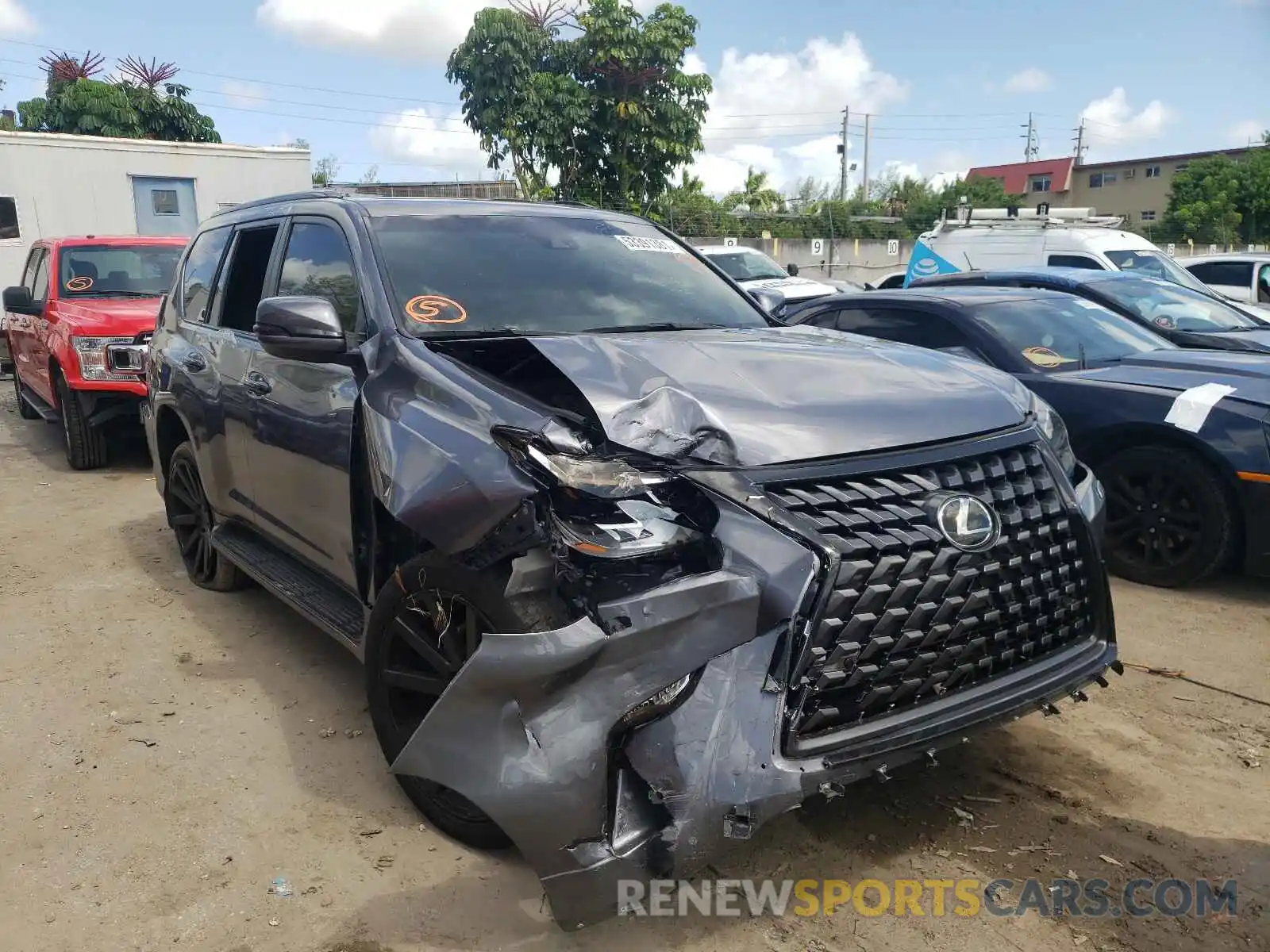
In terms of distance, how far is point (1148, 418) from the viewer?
194 inches

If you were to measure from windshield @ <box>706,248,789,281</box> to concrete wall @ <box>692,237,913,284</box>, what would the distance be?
6133mm

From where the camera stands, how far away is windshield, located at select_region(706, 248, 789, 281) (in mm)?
15766

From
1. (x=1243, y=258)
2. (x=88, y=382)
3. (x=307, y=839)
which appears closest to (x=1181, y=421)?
(x=307, y=839)

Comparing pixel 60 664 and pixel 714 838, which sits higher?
pixel 714 838

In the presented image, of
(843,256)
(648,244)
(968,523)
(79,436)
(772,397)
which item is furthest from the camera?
(843,256)

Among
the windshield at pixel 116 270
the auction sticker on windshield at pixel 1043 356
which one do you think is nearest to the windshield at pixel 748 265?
the windshield at pixel 116 270

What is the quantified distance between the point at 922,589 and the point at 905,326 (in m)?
4.00

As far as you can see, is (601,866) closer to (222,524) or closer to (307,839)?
(307,839)

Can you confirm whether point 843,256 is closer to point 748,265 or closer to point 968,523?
point 748,265

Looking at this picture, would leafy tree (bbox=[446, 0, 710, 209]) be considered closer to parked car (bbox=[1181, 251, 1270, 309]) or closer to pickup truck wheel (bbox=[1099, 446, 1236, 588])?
parked car (bbox=[1181, 251, 1270, 309])

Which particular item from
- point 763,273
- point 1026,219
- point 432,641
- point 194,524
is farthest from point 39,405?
point 1026,219

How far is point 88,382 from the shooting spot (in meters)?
7.84

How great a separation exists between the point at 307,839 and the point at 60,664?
202 cm

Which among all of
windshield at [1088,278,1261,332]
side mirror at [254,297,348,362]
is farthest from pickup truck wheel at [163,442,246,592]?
windshield at [1088,278,1261,332]
